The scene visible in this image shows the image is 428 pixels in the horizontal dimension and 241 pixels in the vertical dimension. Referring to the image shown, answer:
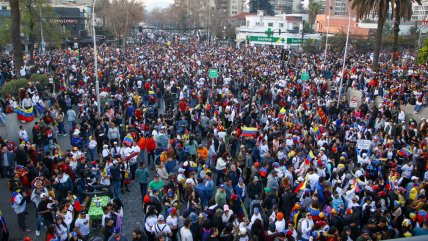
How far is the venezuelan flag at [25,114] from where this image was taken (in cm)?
1588

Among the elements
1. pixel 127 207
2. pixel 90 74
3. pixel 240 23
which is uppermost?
pixel 240 23

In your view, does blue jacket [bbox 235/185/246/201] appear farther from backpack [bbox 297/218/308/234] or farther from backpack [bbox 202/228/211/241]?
backpack [bbox 202/228/211/241]

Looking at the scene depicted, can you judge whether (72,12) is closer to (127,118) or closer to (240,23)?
(240,23)

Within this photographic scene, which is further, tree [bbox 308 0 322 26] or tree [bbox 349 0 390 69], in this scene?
tree [bbox 308 0 322 26]

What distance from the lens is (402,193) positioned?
9.63 metres

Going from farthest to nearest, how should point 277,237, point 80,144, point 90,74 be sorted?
point 90,74 < point 80,144 < point 277,237

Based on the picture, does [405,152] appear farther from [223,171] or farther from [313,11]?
[313,11]

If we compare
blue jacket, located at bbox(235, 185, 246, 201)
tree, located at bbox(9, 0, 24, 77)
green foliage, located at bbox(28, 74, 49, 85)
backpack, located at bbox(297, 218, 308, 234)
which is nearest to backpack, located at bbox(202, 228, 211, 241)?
backpack, located at bbox(297, 218, 308, 234)

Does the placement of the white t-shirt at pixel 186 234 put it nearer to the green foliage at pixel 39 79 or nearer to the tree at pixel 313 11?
the green foliage at pixel 39 79

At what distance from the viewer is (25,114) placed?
16.1 meters

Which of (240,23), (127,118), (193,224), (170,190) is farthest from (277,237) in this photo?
(240,23)

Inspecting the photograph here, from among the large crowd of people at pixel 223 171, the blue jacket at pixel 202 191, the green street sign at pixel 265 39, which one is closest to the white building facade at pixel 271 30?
the green street sign at pixel 265 39

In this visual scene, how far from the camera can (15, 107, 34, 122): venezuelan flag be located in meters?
15.9

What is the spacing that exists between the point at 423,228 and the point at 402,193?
1.88m
